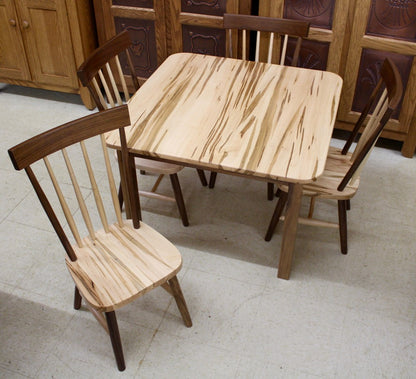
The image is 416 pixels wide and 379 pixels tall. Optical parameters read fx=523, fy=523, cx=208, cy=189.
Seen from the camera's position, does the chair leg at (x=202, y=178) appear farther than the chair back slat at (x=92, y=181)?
Yes

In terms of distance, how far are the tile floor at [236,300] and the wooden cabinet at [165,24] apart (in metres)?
0.89

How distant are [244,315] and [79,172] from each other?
1.38 meters

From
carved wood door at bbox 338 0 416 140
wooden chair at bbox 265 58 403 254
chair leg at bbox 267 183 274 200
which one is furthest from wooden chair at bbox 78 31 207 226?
carved wood door at bbox 338 0 416 140

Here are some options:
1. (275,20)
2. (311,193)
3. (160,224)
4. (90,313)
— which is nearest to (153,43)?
(275,20)

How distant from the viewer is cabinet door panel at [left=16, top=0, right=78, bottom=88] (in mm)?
3299

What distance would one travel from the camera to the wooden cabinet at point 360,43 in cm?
281

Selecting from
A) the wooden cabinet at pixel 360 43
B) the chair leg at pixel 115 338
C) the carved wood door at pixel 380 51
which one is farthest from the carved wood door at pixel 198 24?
the chair leg at pixel 115 338

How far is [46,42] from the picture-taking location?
3.43 meters

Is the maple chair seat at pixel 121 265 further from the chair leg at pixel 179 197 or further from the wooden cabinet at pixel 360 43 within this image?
the wooden cabinet at pixel 360 43

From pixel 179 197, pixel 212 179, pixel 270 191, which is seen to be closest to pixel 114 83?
pixel 179 197

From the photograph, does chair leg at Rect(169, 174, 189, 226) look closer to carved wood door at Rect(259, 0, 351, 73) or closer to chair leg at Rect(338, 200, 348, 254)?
chair leg at Rect(338, 200, 348, 254)

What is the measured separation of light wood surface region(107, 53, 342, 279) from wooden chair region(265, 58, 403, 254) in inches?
6.9

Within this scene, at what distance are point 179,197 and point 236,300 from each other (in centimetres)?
60

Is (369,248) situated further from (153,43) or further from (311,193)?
(153,43)
